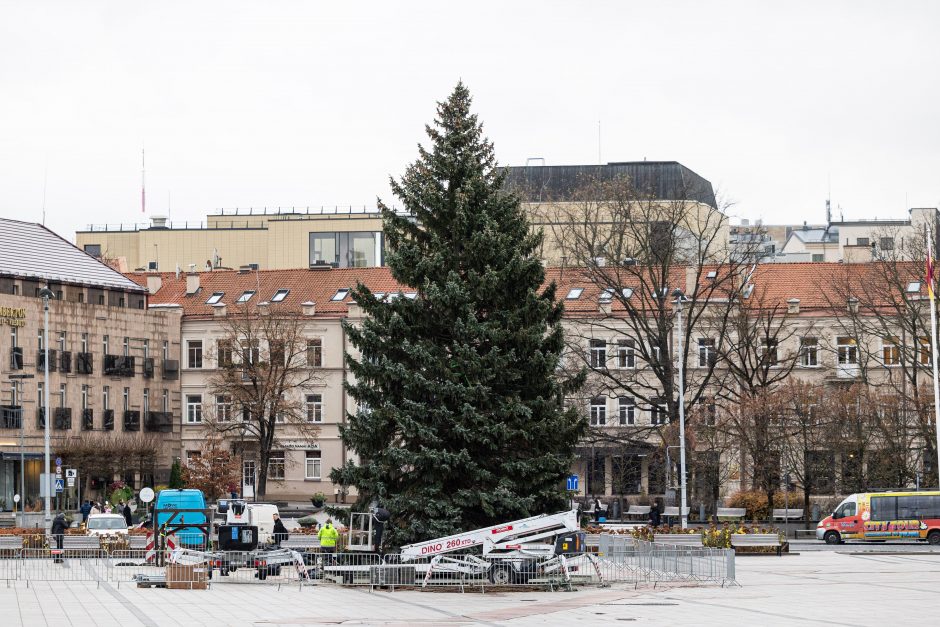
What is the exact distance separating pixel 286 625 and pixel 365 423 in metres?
12.4

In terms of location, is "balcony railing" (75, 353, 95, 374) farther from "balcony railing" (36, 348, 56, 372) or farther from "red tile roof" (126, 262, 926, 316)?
"red tile roof" (126, 262, 926, 316)

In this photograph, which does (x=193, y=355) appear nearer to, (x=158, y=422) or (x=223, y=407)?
(x=223, y=407)

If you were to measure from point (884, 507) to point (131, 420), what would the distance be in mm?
42278

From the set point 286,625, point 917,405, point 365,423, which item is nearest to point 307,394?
point 917,405

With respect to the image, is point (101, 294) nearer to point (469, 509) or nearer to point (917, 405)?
point (917, 405)

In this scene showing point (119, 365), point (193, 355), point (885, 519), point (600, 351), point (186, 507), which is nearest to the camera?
point (186, 507)

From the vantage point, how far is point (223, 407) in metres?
85.7

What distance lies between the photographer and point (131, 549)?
47.2m

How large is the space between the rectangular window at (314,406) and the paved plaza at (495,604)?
50626 mm

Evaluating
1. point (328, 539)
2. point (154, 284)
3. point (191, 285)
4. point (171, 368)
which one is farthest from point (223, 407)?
point (328, 539)

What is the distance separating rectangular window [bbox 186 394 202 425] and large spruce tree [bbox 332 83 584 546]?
5034cm

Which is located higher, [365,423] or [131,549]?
[365,423]

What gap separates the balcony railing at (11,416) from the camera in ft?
241

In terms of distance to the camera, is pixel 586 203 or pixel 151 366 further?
pixel 151 366
